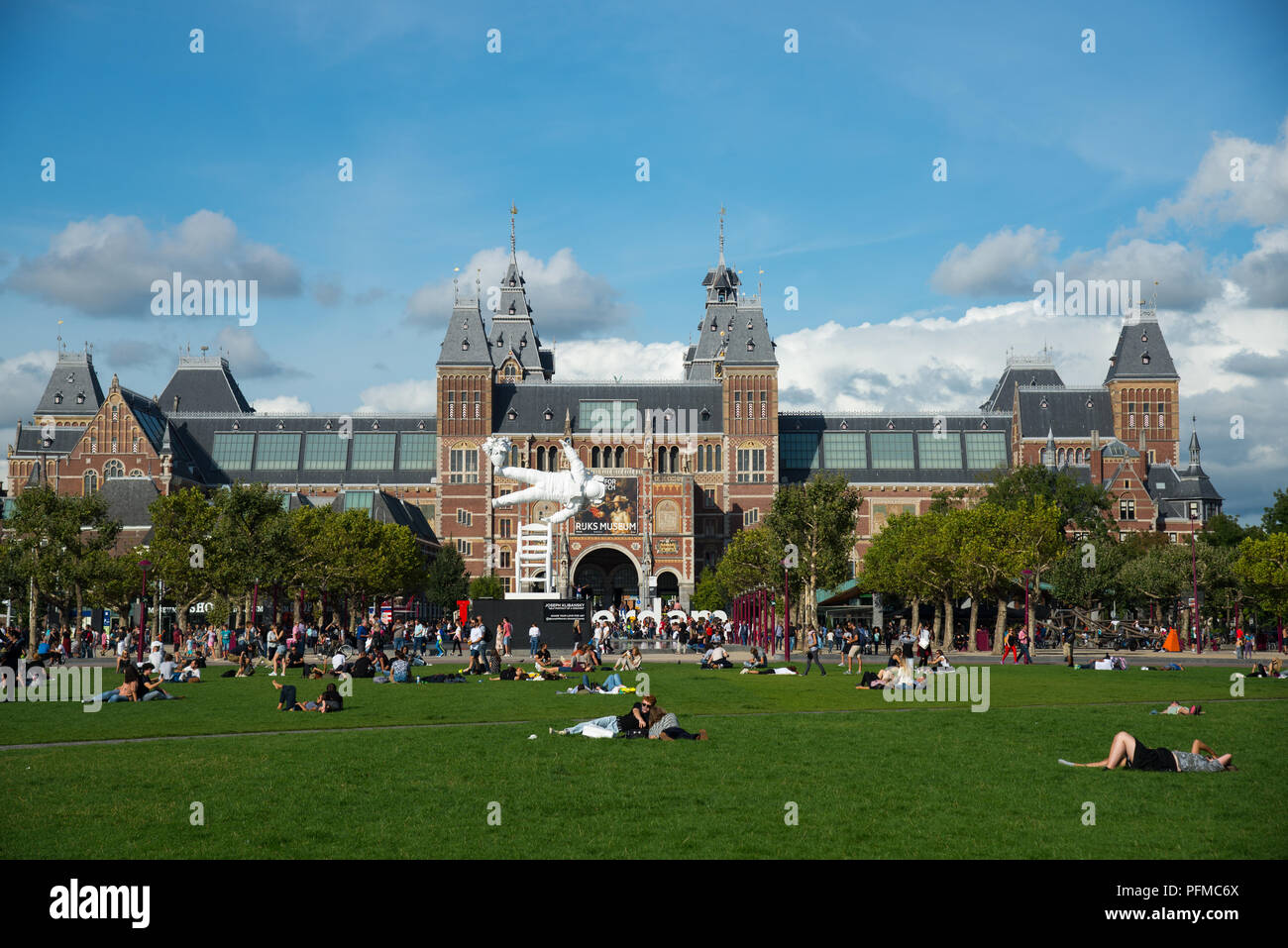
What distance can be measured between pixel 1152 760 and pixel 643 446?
322 ft

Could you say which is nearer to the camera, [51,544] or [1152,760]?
[1152,760]

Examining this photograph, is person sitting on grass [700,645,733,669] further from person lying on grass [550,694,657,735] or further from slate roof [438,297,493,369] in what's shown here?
slate roof [438,297,493,369]

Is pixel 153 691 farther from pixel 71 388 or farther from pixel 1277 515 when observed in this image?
pixel 71 388

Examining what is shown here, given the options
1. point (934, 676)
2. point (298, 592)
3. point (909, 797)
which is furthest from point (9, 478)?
point (909, 797)

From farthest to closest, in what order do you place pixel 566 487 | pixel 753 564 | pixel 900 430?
pixel 900 430, pixel 753 564, pixel 566 487

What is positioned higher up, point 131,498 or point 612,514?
point 131,498

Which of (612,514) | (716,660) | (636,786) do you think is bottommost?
(716,660)

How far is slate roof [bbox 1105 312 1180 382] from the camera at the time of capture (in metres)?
114

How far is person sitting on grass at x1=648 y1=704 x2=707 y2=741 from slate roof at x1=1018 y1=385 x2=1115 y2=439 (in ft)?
328

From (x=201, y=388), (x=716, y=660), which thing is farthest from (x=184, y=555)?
(x=201, y=388)

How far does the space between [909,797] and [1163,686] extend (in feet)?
69.1

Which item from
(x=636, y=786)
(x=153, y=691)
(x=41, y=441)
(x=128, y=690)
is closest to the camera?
(x=636, y=786)

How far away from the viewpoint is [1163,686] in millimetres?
32875

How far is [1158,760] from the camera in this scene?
55.2ft
